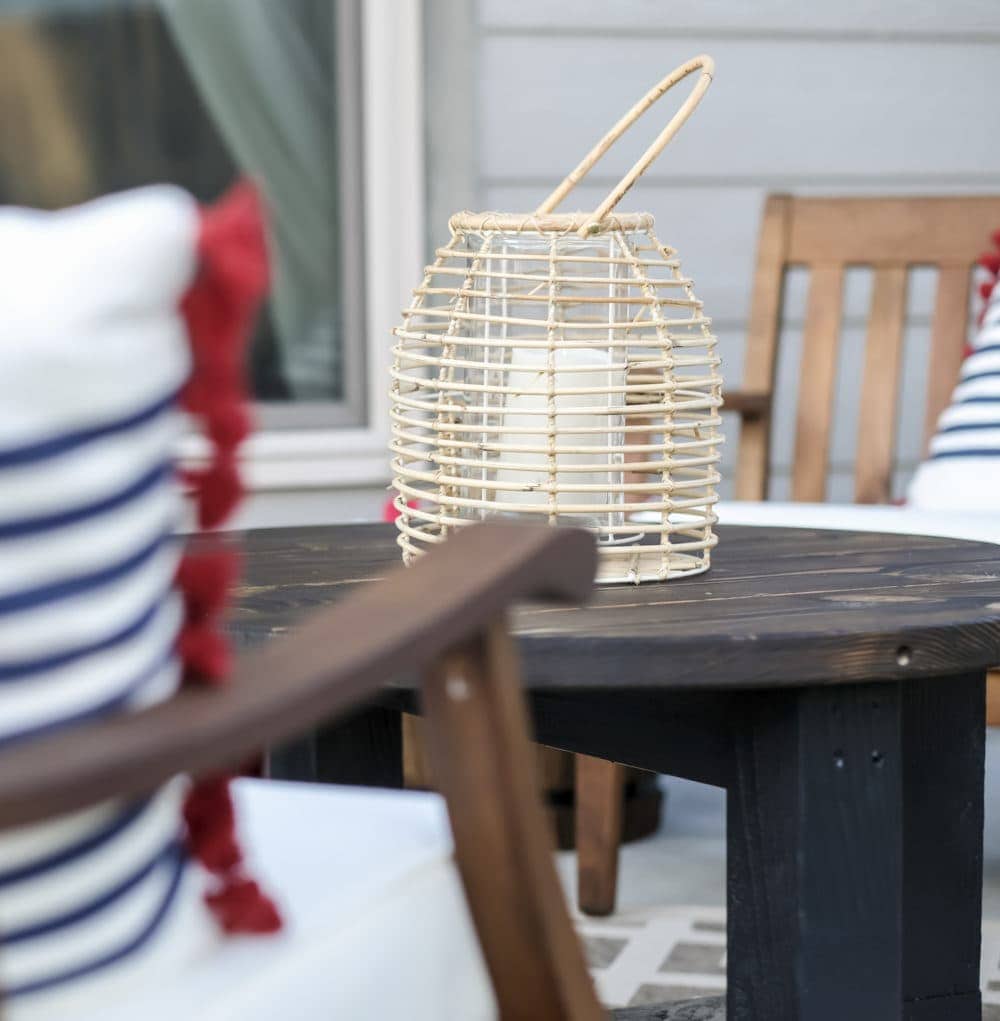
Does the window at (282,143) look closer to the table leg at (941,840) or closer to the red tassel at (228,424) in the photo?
the table leg at (941,840)

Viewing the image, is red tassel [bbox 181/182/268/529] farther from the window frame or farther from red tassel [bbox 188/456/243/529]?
the window frame

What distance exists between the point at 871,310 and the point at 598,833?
0.84 m

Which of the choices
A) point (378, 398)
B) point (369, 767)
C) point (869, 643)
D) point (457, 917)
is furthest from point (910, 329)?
point (457, 917)

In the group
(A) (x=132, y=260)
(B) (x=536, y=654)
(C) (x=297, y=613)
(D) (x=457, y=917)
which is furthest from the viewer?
(C) (x=297, y=613)

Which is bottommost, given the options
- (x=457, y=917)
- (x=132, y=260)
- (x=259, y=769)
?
(x=259, y=769)

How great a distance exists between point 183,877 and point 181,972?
0.03 m

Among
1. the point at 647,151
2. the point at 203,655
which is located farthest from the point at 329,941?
the point at 647,151

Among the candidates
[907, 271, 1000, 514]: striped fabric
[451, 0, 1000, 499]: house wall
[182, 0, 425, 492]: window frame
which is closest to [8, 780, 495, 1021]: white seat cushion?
[907, 271, 1000, 514]: striped fabric

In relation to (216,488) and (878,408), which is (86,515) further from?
(878,408)

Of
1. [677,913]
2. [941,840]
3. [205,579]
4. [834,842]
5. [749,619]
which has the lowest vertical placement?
[677,913]

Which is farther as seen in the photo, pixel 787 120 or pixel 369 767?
pixel 787 120

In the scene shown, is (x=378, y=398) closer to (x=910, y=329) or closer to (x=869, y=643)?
(x=910, y=329)

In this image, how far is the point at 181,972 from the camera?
61 centimetres

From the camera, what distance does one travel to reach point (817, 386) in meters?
2.25
